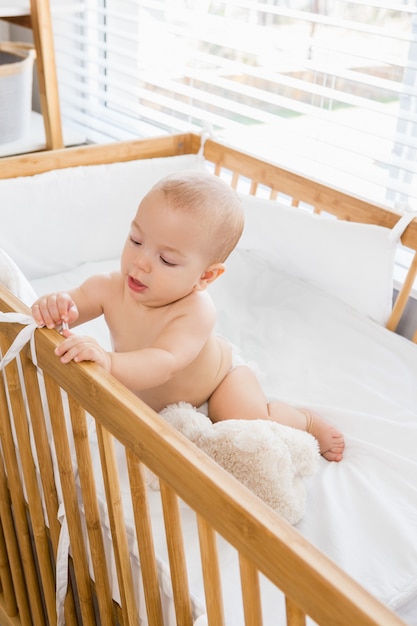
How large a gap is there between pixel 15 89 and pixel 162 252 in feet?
3.67

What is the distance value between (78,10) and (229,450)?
1.71 m

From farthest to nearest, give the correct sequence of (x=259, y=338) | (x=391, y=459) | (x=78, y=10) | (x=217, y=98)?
(x=78, y=10)
(x=217, y=98)
(x=259, y=338)
(x=391, y=459)

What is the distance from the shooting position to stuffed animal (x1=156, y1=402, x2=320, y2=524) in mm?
1054

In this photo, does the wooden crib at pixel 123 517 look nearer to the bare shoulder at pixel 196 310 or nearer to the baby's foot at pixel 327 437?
the bare shoulder at pixel 196 310

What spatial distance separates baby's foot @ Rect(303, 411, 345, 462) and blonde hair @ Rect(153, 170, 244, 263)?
0.33m

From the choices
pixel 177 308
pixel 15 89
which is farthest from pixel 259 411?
pixel 15 89

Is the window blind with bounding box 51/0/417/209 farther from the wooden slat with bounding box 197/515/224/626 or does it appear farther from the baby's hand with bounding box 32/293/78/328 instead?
the wooden slat with bounding box 197/515/224/626

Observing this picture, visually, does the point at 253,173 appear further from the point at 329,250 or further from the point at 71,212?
the point at 71,212

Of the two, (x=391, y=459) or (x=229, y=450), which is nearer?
(x=229, y=450)

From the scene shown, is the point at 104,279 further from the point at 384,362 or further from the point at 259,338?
the point at 384,362

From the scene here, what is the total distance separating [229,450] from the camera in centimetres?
108

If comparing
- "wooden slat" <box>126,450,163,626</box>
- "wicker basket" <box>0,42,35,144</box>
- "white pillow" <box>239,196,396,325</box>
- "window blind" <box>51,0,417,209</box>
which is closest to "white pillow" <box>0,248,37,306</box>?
"wooden slat" <box>126,450,163,626</box>

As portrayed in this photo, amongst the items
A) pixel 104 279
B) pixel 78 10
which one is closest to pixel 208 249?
pixel 104 279

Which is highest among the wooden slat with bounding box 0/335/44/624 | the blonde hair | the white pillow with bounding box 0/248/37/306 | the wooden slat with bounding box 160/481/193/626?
the blonde hair
